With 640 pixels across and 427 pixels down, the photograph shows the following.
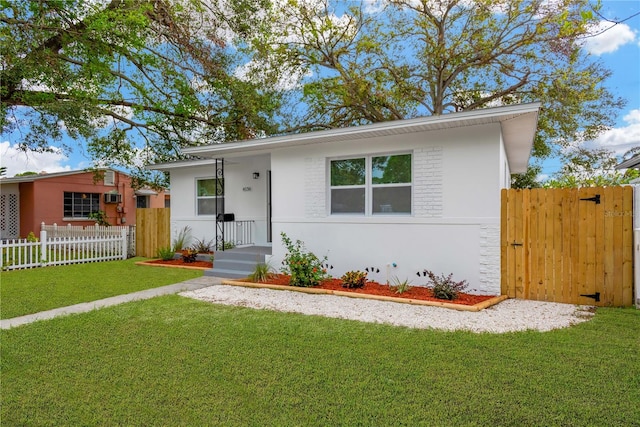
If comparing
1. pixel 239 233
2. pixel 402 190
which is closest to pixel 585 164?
pixel 402 190

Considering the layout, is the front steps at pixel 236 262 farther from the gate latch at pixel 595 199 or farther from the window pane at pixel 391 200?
the gate latch at pixel 595 199

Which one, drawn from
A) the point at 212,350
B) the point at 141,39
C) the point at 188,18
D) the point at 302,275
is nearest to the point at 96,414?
the point at 212,350

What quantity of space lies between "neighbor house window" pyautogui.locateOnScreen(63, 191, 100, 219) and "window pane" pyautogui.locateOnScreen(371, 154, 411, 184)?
1823 cm

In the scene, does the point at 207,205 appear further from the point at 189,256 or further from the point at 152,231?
the point at 152,231

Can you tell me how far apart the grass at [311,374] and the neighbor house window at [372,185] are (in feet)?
11.6

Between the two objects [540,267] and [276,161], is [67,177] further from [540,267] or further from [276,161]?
[540,267]

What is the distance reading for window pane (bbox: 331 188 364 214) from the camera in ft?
27.5

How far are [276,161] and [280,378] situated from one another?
261 inches

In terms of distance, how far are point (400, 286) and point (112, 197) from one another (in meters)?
19.4

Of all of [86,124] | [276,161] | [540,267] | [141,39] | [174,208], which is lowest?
[540,267]

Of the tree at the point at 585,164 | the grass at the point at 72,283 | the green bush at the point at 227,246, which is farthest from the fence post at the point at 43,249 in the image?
the tree at the point at 585,164

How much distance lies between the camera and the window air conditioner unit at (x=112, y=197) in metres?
21.2

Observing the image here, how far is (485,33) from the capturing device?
1526 cm

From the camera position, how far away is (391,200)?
8016 millimetres
